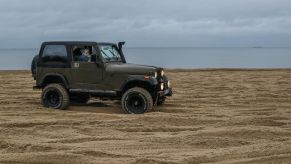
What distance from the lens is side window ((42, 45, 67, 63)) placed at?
11.0 meters

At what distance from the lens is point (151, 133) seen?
823 centimetres

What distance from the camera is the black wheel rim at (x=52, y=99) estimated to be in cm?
1109

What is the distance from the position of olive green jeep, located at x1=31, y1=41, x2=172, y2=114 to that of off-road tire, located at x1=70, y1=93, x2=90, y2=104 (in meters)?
0.04

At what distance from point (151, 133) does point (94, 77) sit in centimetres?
300

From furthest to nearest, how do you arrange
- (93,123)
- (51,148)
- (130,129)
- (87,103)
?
(87,103)
(93,123)
(130,129)
(51,148)

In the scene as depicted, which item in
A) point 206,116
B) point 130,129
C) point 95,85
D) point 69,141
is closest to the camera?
point 69,141

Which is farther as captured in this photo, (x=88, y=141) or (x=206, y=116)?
(x=206, y=116)

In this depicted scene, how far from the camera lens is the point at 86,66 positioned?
10.8m

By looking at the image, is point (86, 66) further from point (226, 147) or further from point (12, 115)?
point (226, 147)

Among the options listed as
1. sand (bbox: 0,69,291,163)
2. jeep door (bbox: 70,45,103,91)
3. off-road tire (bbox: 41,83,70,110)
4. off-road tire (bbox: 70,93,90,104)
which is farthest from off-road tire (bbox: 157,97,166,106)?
off-road tire (bbox: 41,83,70,110)

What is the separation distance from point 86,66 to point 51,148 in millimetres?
4129

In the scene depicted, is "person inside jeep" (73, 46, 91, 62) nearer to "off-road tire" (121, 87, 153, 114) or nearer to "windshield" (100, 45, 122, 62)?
"windshield" (100, 45, 122, 62)

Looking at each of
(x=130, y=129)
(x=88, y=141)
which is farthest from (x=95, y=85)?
(x=88, y=141)

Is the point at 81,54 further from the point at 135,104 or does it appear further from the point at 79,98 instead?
the point at 135,104
